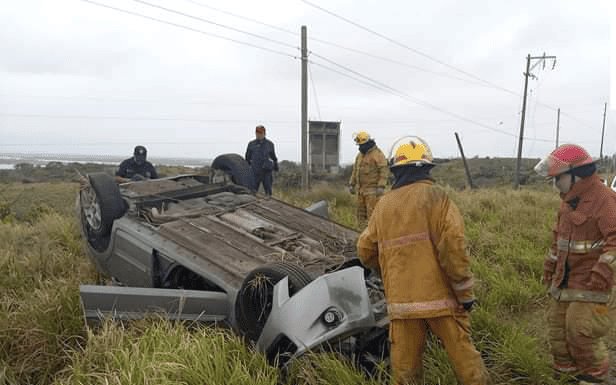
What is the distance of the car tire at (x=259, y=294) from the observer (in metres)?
2.94

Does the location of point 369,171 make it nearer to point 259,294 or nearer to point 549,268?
point 549,268

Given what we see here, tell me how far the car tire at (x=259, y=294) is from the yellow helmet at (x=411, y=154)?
3.05 ft

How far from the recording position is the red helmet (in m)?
2.87

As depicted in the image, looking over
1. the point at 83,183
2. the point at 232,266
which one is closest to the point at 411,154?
the point at 232,266

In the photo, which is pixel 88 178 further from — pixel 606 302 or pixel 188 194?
pixel 606 302

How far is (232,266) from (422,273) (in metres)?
1.45

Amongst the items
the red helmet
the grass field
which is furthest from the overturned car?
the red helmet

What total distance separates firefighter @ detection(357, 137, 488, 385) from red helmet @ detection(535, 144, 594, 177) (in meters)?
0.88

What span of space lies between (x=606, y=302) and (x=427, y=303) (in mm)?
1131

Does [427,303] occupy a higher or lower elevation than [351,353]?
higher

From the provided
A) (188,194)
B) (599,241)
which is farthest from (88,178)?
(599,241)

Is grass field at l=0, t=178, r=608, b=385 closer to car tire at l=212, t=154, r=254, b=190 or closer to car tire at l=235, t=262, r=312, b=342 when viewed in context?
car tire at l=235, t=262, r=312, b=342

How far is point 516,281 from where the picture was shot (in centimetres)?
439

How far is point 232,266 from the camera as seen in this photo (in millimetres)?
3352
